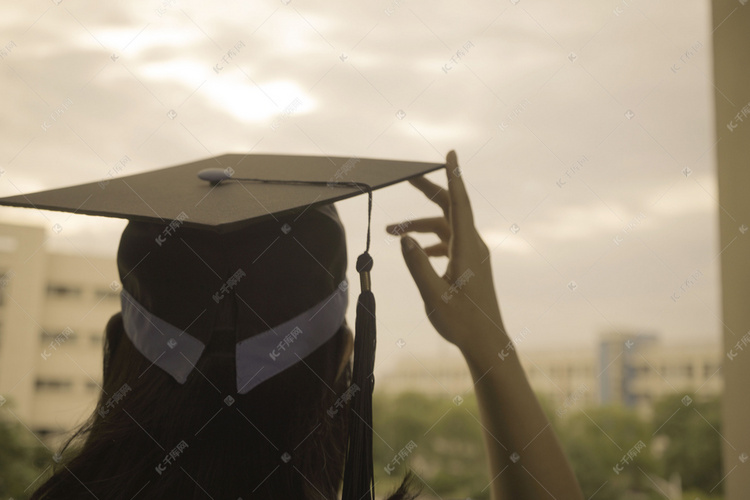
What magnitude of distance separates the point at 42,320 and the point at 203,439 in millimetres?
29768

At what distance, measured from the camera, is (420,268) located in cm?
77

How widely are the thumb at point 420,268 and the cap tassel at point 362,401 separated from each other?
0.06 m

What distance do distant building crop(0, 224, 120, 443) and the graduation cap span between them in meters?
27.0

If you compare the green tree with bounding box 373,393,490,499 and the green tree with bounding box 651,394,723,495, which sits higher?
the green tree with bounding box 651,394,723,495

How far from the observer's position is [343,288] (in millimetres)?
761

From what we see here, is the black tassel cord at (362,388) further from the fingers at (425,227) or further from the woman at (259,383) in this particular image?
the fingers at (425,227)

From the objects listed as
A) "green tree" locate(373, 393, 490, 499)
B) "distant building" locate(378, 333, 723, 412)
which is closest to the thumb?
"green tree" locate(373, 393, 490, 499)

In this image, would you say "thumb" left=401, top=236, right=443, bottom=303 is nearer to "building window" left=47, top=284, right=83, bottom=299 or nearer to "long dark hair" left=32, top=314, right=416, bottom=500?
"long dark hair" left=32, top=314, right=416, bottom=500

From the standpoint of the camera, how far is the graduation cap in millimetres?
663

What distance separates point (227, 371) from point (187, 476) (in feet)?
0.38

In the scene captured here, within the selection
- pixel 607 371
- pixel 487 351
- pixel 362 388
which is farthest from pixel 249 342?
pixel 607 371

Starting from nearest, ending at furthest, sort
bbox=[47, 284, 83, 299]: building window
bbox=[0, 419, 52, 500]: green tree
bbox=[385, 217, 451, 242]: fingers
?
bbox=[385, 217, 451, 242]: fingers
bbox=[0, 419, 52, 500]: green tree
bbox=[47, 284, 83, 299]: building window

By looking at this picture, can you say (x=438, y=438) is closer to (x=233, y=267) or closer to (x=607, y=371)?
(x=607, y=371)

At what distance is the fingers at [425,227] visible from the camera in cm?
92
